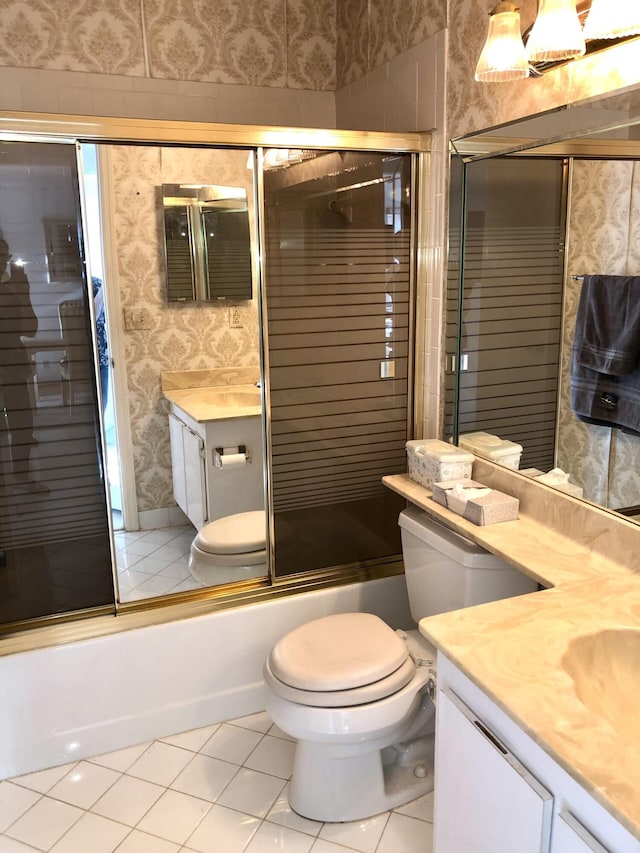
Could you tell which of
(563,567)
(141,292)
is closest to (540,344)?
(563,567)

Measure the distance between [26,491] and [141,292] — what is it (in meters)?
0.77

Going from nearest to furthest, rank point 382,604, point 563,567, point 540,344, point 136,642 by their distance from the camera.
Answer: point 563,567 → point 540,344 → point 136,642 → point 382,604

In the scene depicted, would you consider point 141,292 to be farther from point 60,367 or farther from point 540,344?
point 540,344

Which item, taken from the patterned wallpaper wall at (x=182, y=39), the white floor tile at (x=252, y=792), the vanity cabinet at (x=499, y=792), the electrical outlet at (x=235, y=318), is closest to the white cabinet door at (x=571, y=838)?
the vanity cabinet at (x=499, y=792)

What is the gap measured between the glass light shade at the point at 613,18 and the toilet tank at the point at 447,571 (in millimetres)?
1241

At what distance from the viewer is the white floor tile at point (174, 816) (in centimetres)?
187

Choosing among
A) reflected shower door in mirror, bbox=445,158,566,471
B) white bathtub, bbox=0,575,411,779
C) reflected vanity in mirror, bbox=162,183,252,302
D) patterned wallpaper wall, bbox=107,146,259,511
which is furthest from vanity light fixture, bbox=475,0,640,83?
white bathtub, bbox=0,575,411,779

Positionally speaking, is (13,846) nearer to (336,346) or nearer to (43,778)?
(43,778)

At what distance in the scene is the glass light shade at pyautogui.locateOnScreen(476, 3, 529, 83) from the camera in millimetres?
1644

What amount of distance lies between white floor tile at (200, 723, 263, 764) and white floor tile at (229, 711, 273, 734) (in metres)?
0.02

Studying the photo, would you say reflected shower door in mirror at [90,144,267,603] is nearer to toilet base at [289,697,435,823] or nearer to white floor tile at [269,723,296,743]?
white floor tile at [269,723,296,743]

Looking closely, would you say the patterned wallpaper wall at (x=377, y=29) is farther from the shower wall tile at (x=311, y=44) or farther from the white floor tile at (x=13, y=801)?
the white floor tile at (x=13, y=801)

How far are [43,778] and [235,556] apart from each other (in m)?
0.88

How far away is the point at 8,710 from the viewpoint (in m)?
2.05
